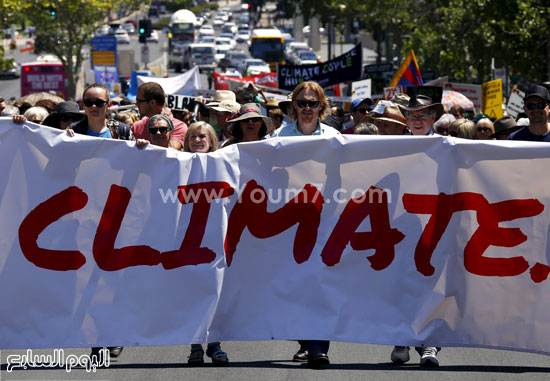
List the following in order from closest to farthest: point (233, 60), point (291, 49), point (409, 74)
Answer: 1. point (409, 74)
2. point (233, 60)
3. point (291, 49)

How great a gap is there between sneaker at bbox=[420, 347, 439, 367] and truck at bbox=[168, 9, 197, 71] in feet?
232

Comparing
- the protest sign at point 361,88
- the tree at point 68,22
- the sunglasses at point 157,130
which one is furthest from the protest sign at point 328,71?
the tree at point 68,22

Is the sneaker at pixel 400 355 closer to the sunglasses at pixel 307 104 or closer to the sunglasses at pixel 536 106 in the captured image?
the sunglasses at pixel 307 104

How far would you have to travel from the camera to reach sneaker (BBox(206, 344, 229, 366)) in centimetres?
756

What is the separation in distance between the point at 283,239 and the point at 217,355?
3.25 feet

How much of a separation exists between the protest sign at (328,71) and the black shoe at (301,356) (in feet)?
36.7

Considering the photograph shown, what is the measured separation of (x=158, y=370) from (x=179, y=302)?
27.3 inches

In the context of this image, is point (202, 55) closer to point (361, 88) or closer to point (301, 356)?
point (361, 88)

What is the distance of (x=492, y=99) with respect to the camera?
62.0 ft

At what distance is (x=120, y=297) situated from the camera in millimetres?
7043

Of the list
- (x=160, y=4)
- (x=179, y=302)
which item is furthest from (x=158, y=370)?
(x=160, y=4)

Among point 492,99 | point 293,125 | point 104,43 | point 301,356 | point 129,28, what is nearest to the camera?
point 301,356

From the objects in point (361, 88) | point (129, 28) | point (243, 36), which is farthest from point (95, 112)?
point (129, 28)

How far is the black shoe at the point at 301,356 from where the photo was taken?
7805 millimetres
